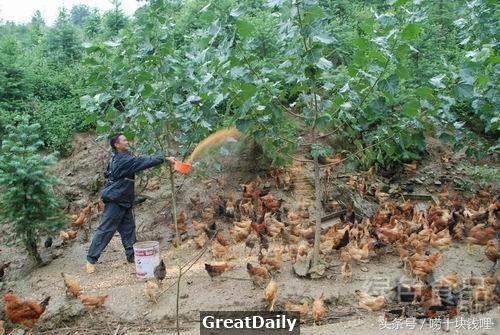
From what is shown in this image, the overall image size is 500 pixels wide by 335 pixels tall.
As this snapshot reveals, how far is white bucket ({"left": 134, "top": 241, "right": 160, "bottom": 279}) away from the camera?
613 centimetres

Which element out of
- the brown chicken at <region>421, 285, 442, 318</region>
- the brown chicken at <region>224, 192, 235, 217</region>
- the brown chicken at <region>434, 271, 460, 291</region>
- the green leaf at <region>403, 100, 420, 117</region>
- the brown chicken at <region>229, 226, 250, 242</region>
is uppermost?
the green leaf at <region>403, 100, 420, 117</region>

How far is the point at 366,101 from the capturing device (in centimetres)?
554

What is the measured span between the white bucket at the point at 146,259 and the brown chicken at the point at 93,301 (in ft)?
2.41

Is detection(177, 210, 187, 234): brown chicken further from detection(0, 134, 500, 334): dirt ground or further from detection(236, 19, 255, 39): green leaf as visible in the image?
detection(236, 19, 255, 39): green leaf

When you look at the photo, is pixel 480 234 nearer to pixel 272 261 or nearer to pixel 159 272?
pixel 272 261

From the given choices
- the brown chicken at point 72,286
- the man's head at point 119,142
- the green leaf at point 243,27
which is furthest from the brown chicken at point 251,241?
the green leaf at point 243,27

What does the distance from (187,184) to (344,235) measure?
4344mm

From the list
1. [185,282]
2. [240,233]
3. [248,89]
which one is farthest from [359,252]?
[248,89]

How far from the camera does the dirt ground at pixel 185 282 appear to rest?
17.1 feet

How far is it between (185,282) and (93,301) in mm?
1194

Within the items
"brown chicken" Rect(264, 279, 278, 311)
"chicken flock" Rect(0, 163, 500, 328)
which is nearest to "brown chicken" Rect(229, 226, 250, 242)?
"chicken flock" Rect(0, 163, 500, 328)

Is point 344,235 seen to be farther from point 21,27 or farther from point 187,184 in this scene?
point 21,27

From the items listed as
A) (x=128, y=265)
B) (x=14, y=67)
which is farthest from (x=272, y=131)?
(x=14, y=67)

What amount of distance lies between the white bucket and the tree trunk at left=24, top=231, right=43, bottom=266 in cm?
214
